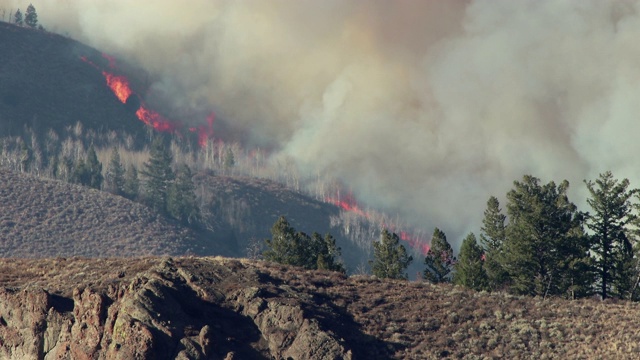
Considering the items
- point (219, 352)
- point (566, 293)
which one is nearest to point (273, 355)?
point (219, 352)

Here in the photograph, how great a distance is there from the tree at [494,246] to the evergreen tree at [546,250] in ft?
9.48

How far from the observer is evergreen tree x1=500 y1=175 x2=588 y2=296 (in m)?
106

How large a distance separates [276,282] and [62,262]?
55.2ft

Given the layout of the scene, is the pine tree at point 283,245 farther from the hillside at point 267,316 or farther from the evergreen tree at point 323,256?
the hillside at point 267,316

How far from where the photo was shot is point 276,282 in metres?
88.5

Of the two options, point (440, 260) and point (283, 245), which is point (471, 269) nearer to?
point (440, 260)

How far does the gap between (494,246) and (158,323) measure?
5305cm

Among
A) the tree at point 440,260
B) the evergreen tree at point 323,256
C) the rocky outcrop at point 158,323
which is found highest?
the tree at point 440,260

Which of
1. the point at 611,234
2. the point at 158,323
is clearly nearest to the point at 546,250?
→ the point at 611,234

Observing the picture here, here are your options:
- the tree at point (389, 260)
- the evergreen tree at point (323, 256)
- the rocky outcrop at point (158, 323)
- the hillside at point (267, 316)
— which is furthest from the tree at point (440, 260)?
the rocky outcrop at point (158, 323)

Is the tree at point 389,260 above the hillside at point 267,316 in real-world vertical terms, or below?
above

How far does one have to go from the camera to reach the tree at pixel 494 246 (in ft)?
366

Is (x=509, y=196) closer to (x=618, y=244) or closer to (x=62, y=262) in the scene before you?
(x=618, y=244)

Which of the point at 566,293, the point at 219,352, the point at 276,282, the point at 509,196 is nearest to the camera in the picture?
the point at 219,352
